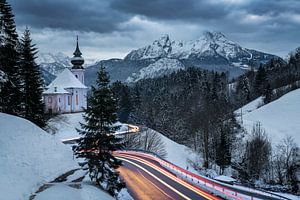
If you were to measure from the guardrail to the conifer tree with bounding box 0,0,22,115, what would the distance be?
1842 centimetres

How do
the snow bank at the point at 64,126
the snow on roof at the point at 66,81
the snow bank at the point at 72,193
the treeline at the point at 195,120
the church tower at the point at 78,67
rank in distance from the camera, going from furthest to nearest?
the church tower at the point at 78,67, the snow on roof at the point at 66,81, the treeline at the point at 195,120, the snow bank at the point at 64,126, the snow bank at the point at 72,193

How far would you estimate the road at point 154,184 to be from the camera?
28.6 metres

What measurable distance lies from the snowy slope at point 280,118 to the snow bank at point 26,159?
55.0m

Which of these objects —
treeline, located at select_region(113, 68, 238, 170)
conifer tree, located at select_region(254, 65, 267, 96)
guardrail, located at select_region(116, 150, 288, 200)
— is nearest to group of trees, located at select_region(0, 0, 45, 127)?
guardrail, located at select_region(116, 150, 288, 200)

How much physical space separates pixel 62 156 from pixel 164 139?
151 ft

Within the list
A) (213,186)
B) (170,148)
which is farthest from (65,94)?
(213,186)

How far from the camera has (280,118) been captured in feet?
308

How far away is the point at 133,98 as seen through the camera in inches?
4843

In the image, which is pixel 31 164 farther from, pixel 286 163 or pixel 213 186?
pixel 286 163

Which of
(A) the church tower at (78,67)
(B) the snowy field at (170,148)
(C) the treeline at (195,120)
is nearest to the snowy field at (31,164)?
(B) the snowy field at (170,148)

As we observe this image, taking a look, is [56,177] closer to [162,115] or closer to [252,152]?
[252,152]


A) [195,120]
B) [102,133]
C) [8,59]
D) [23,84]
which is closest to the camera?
[102,133]

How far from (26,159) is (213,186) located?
15668 millimetres

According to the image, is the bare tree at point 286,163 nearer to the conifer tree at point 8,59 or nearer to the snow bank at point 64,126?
the snow bank at point 64,126
